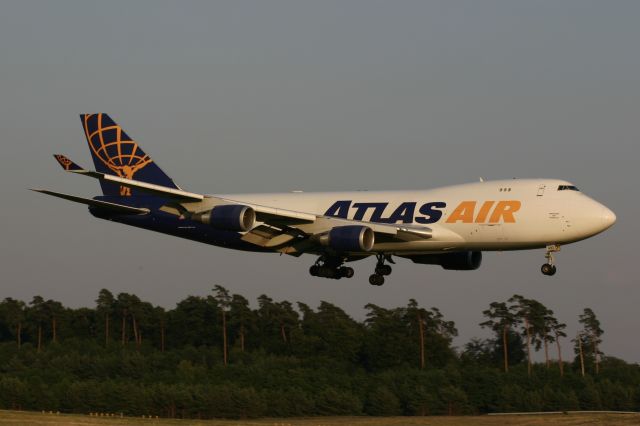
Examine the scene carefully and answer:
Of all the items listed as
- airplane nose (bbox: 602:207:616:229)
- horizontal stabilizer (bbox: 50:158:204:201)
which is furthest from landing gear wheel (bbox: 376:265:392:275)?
airplane nose (bbox: 602:207:616:229)

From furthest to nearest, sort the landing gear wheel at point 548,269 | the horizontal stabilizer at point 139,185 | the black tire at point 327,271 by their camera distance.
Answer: the black tire at point 327,271, the landing gear wheel at point 548,269, the horizontal stabilizer at point 139,185

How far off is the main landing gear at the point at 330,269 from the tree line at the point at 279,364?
48014 millimetres

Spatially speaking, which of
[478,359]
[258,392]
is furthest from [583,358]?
[258,392]

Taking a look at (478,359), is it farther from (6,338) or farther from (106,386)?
(6,338)

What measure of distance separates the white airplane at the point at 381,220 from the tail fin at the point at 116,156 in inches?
92.0

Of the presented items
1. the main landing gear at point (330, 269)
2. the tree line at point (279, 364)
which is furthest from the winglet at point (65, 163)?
the tree line at point (279, 364)

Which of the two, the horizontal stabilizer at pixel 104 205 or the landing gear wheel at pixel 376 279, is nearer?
the horizontal stabilizer at pixel 104 205

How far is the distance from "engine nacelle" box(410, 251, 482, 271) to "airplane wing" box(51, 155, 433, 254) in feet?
17.8

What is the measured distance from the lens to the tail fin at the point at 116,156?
209 ft

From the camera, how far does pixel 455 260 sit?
59.8 meters

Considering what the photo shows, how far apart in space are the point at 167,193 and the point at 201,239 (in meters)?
8.29

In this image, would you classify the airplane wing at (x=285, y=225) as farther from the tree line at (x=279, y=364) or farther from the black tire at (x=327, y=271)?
Answer: the tree line at (x=279, y=364)

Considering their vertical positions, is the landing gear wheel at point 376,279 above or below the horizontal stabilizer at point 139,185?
below

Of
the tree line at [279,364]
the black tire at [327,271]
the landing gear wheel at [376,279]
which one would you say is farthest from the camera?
the tree line at [279,364]
